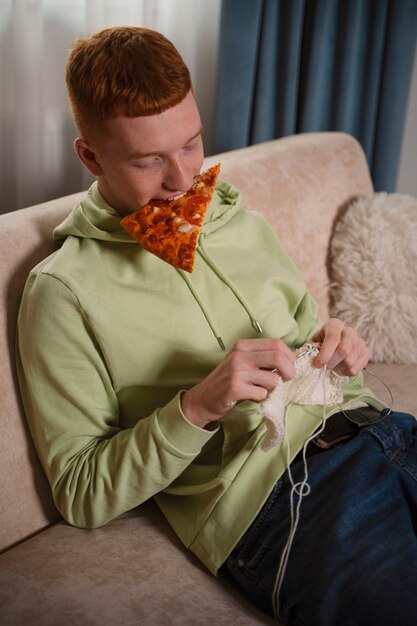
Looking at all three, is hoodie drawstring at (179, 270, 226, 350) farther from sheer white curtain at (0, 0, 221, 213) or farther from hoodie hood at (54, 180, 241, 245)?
sheer white curtain at (0, 0, 221, 213)

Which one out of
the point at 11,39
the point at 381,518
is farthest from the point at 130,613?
the point at 11,39

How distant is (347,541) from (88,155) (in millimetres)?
685

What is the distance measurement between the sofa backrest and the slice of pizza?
22 centimetres

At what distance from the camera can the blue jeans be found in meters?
1.10

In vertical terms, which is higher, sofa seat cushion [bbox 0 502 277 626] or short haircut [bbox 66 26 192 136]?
short haircut [bbox 66 26 192 136]

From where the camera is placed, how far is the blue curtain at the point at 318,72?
2324mm

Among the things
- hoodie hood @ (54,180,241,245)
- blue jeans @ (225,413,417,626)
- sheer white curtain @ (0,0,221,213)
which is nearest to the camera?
blue jeans @ (225,413,417,626)

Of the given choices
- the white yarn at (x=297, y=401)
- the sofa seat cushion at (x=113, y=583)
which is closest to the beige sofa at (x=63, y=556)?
the sofa seat cushion at (x=113, y=583)

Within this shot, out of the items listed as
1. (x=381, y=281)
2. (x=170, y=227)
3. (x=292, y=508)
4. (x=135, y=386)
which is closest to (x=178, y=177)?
(x=170, y=227)

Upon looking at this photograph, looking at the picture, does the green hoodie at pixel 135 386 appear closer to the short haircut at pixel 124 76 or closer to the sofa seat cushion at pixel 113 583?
the sofa seat cushion at pixel 113 583

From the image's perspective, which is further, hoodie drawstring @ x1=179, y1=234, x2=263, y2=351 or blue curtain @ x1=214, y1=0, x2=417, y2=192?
blue curtain @ x1=214, y1=0, x2=417, y2=192

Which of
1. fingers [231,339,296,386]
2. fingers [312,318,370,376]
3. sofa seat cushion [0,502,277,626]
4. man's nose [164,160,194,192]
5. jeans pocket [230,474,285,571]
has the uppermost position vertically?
man's nose [164,160,194,192]

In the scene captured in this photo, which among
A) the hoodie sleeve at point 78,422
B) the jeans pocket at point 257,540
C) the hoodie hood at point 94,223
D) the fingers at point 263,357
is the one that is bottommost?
the jeans pocket at point 257,540

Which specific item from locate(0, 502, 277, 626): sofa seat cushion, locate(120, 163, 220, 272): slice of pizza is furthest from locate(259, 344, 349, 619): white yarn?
locate(120, 163, 220, 272): slice of pizza
